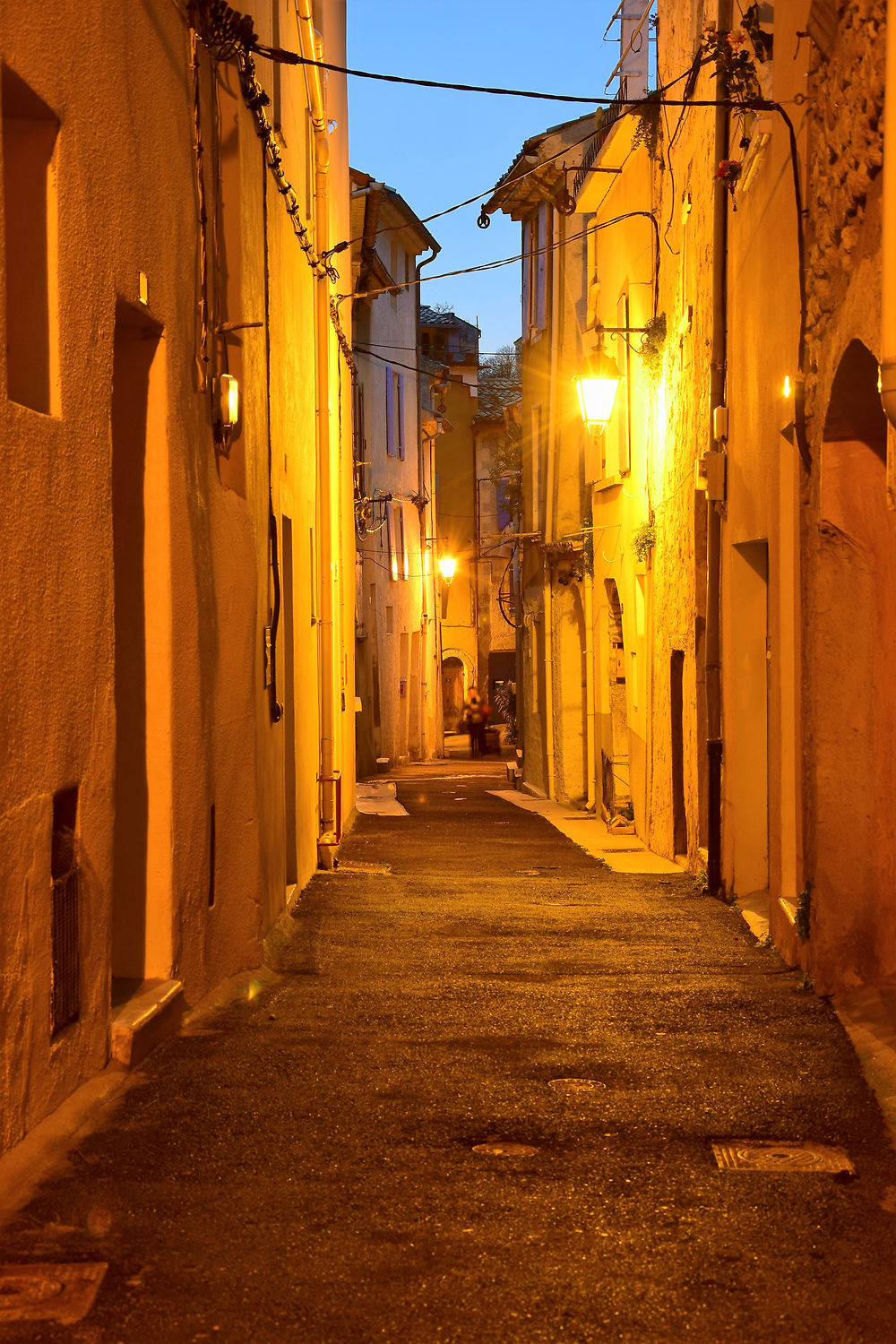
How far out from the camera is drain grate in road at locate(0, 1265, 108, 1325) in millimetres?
3180

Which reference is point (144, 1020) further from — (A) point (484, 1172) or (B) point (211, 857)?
(A) point (484, 1172)

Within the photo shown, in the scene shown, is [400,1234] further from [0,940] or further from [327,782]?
[327,782]

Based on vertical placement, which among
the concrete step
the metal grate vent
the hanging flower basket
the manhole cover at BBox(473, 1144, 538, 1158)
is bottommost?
the manhole cover at BBox(473, 1144, 538, 1158)

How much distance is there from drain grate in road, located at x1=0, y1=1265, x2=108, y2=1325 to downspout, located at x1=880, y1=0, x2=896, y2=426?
11.1 ft

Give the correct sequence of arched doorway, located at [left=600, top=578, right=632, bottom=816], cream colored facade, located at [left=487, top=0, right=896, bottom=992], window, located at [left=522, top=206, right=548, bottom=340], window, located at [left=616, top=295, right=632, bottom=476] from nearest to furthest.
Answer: cream colored facade, located at [left=487, top=0, right=896, bottom=992]
window, located at [left=616, top=295, right=632, bottom=476]
arched doorway, located at [left=600, top=578, right=632, bottom=816]
window, located at [left=522, top=206, right=548, bottom=340]

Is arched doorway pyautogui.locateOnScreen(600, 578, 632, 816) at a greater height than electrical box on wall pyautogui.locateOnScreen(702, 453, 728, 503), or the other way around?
electrical box on wall pyautogui.locateOnScreen(702, 453, 728, 503)

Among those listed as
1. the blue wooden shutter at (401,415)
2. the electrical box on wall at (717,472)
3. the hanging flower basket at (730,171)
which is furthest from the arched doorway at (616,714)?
the blue wooden shutter at (401,415)

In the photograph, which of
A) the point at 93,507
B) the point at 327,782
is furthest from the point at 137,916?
the point at 327,782

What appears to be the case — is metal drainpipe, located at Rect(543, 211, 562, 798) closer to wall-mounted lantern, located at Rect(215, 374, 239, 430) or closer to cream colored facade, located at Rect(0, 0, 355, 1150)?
cream colored facade, located at Rect(0, 0, 355, 1150)

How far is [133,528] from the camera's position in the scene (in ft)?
19.4

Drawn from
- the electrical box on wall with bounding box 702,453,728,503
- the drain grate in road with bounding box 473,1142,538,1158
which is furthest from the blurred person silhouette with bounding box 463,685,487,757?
the drain grate in road with bounding box 473,1142,538,1158

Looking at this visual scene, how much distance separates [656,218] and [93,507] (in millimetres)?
11181

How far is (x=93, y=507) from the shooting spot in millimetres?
4762

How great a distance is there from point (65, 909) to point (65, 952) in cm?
14
